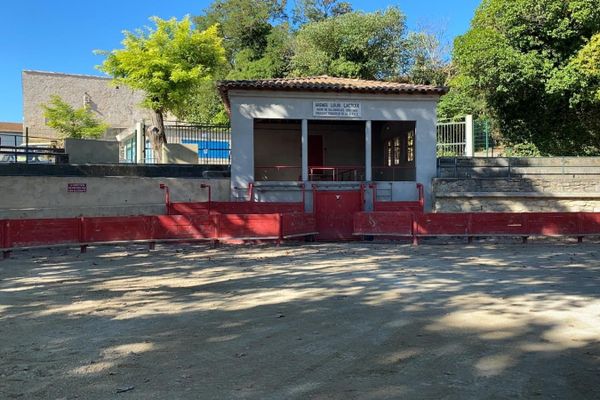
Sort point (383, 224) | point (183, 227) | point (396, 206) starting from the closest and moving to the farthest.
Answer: point (183, 227), point (383, 224), point (396, 206)

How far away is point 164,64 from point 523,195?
1673 cm

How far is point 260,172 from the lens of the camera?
25.9 metres

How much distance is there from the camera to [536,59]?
73.9 feet

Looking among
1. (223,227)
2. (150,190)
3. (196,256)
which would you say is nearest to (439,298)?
(196,256)

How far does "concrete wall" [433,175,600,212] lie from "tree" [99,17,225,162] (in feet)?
42.8

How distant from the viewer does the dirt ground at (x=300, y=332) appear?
4.44 metres

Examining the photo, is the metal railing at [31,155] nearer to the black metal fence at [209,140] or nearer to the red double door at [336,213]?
the black metal fence at [209,140]

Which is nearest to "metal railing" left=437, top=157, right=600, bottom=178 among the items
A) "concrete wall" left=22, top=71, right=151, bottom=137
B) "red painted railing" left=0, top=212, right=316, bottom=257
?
"red painted railing" left=0, top=212, right=316, bottom=257

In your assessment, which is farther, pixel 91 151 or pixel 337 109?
pixel 337 109

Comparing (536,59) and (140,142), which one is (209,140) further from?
(536,59)

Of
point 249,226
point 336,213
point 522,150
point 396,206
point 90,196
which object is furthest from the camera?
point 522,150

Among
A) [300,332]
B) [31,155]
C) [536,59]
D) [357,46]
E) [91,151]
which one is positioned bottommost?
[300,332]

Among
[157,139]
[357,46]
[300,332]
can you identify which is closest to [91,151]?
[157,139]

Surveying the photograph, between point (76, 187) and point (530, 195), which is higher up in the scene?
point (76, 187)
